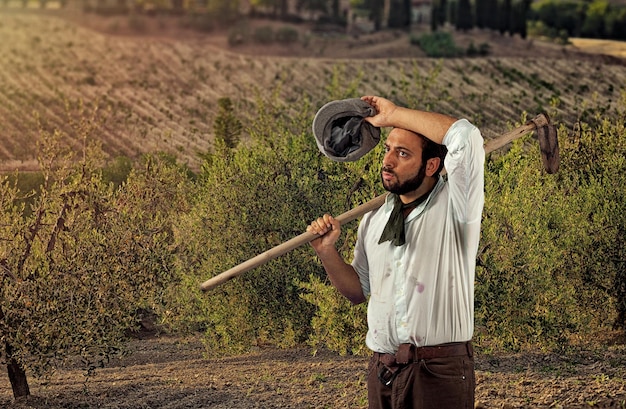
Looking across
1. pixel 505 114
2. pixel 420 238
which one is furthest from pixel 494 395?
pixel 505 114

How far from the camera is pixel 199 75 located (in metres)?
97.4

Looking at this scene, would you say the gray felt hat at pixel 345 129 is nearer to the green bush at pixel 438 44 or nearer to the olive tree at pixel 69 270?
the olive tree at pixel 69 270

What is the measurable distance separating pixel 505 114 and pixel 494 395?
208 ft

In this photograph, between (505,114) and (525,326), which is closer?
(525,326)

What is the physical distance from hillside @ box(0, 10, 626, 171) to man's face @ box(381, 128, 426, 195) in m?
49.8

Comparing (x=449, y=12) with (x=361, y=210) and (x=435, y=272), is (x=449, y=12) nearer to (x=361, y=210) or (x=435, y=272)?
(x=361, y=210)

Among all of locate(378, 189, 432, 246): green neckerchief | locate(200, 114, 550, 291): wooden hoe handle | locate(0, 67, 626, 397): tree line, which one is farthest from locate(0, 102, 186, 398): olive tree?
locate(378, 189, 432, 246): green neckerchief

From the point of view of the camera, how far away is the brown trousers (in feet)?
26.3

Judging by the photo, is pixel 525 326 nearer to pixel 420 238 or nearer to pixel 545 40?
pixel 420 238

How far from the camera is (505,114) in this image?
255ft

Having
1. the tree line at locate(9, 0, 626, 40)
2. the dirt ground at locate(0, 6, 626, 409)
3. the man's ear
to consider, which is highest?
the man's ear

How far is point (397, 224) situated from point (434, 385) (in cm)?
121

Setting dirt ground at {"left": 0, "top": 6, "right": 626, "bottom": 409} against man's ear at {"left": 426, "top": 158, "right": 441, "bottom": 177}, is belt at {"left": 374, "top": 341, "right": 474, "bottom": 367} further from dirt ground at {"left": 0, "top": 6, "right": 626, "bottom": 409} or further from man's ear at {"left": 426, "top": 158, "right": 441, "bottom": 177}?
dirt ground at {"left": 0, "top": 6, "right": 626, "bottom": 409}

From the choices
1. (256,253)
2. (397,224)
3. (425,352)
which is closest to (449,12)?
(256,253)
